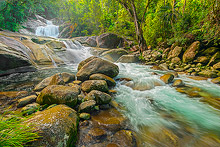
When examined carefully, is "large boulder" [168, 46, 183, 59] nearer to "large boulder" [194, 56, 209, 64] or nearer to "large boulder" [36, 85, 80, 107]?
"large boulder" [194, 56, 209, 64]

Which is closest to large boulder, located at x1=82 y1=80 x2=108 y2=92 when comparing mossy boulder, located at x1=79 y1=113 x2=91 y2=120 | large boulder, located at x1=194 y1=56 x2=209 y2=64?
mossy boulder, located at x1=79 y1=113 x2=91 y2=120

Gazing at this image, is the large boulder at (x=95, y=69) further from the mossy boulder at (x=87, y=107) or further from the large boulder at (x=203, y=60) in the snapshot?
the large boulder at (x=203, y=60)

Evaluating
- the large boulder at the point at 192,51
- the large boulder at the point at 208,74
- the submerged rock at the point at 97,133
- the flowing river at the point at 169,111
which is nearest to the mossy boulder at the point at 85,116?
the submerged rock at the point at 97,133

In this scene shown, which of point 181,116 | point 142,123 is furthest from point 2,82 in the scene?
point 181,116

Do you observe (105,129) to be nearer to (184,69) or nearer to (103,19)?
(184,69)

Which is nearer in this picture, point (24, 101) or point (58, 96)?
point (58, 96)

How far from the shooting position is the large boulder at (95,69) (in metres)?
4.46

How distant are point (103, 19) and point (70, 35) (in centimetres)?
920

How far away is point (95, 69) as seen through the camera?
457 centimetres

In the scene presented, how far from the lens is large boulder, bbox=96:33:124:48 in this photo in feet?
48.9

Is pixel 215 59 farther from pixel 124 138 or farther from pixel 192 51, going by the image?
pixel 124 138

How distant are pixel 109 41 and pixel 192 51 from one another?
1112 centimetres

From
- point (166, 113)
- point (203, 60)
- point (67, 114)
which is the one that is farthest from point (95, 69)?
point (203, 60)

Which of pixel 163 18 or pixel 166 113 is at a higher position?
pixel 163 18
